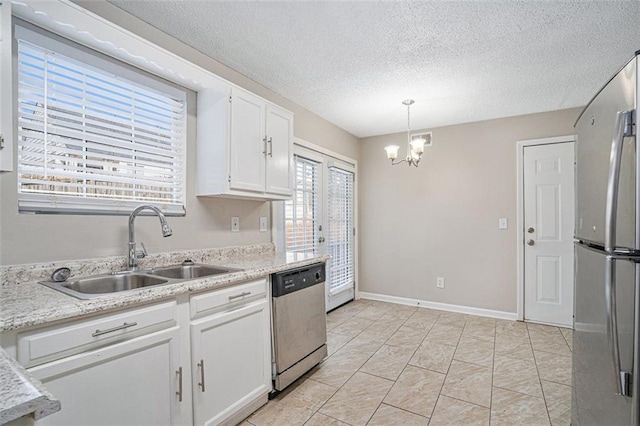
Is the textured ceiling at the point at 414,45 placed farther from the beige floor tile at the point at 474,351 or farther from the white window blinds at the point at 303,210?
the beige floor tile at the point at 474,351

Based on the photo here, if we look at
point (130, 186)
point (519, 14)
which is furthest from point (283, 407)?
point (519, 14)

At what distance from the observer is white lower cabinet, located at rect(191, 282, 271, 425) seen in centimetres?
160

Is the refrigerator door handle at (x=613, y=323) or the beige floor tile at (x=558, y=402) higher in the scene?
the refrigerator door handle at (x=613, y=323)

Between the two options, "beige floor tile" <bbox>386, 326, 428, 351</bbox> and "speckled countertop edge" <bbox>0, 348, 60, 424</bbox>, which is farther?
"beige floor tile" <bbox>386, 326, 428, 351</bbox>

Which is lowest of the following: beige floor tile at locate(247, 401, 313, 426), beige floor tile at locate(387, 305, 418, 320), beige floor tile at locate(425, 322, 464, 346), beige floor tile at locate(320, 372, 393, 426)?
beige floor tile at locate(387, 305, 418, 320)

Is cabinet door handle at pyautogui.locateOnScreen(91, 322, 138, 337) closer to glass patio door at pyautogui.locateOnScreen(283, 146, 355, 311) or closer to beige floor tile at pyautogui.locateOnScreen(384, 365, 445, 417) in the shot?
beige floor tile at pyautogui.locateOnScreen(384, 365, 445, 417)

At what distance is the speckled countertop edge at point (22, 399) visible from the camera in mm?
508

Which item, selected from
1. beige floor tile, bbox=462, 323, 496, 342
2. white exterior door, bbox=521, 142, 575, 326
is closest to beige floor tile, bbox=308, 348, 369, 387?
beige floor tile, bbox=462, 323, 496, 342

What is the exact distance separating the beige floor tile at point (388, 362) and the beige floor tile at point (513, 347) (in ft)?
2.75

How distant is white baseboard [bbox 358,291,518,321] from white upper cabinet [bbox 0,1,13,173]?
165 inches

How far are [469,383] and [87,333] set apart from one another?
241cm

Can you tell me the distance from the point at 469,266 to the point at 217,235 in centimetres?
314

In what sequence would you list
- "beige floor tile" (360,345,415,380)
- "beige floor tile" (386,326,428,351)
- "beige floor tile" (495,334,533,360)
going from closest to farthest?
"beige floor tile" (360,345,415,380) → "beige floor tile" (495,334,533,360) → "beige floor tile" (386,326,428,351)

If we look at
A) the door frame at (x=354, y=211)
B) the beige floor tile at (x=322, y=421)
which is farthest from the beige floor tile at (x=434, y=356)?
the door frame at (x=354, y=211)
